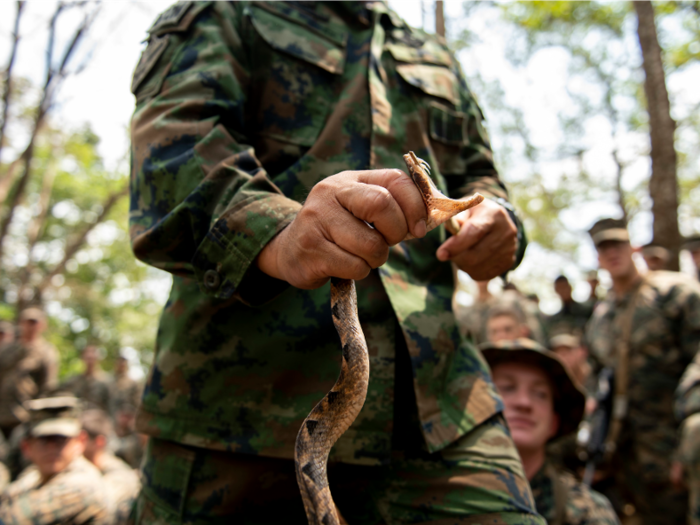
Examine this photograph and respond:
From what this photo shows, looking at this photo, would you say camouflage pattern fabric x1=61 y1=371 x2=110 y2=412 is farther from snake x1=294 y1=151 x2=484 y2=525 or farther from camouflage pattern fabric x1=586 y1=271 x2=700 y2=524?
snake x1=294 y1=151 x2=484 y2=525

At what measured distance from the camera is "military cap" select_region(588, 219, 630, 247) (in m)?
6.27

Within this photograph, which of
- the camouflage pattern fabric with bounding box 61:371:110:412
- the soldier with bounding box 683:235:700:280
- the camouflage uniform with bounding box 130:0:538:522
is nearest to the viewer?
the camouflage uniform with bounding box 130:0:538:522

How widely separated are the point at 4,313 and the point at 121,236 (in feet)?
19.7

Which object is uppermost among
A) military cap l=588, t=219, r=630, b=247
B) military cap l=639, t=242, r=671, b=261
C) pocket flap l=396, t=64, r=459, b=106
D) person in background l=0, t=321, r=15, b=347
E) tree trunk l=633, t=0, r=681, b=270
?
tree trunk l=633, t=0, r=681, b=270

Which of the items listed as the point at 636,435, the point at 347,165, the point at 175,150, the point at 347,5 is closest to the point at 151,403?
the point at 175,150

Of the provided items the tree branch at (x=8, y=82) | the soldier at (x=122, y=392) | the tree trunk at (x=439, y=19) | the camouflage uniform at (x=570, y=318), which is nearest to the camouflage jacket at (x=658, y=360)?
the camouflage uniform at (x=570, y=318)

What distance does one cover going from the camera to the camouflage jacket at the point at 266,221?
1.52 m

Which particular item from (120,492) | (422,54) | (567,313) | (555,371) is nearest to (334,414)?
(422,54)

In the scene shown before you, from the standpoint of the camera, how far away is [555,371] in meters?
4.02

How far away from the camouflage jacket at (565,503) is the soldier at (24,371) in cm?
887

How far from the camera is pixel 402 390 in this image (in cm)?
185

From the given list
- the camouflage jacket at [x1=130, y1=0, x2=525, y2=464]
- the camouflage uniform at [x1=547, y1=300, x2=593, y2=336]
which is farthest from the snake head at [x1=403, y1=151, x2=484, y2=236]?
the camouflage uniform at [x1=547, y1=300, x2=593, y2=336]

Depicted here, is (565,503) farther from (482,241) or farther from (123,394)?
(123,394)

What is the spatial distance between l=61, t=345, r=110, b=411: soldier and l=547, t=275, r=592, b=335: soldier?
998 cm
